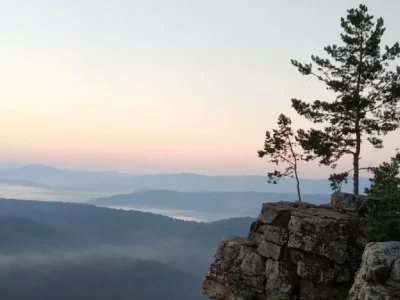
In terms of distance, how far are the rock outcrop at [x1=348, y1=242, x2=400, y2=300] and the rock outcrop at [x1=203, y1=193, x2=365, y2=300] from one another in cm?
578

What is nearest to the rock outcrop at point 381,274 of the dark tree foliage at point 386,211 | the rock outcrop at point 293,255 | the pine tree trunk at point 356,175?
the dark tree foliage at point 386,211

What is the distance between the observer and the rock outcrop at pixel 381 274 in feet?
65.5

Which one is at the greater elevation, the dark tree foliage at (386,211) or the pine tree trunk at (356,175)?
the pine tree trunk at (356,175)

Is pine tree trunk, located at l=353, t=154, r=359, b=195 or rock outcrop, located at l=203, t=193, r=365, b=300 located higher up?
pine tree trunk, located at l=353, t=154, r=359, b=195

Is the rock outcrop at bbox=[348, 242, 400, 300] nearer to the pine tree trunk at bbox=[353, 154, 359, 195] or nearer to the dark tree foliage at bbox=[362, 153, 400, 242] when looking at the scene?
the dark tree foliage at bbox=[362, 153, 400, 242]

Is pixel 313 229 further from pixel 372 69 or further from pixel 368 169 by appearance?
pixel 372 69

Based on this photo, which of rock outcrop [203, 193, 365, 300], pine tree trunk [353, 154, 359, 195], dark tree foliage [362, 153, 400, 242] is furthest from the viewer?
pine tree trunk [353, 154, 359, 195]

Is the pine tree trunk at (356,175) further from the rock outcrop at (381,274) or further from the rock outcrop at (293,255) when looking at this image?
the rock outcrop at (381,274)

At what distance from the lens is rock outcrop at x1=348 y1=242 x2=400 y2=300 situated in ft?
65.5

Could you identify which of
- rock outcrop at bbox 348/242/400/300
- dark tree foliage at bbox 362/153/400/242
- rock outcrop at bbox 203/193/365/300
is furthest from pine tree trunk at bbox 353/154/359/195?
rock outcrop at bbox 348/242/400/300

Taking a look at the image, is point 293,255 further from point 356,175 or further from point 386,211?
point 356,175

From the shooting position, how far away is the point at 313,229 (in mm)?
29484

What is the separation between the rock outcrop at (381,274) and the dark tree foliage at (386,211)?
11.5 feet

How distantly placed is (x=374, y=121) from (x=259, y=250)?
1901cm
